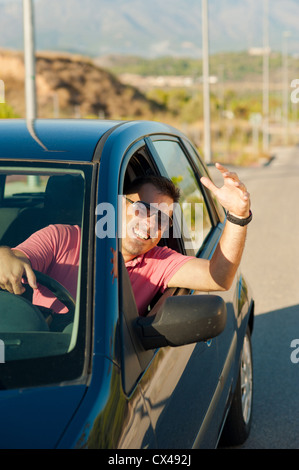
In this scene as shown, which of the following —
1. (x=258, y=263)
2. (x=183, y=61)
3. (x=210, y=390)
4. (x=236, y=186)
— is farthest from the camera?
(x=183, y=61)

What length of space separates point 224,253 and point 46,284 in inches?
28.4

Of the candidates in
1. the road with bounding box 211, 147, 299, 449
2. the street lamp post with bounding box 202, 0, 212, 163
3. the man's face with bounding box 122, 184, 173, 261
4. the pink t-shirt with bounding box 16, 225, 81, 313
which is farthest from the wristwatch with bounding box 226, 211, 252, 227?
the street lamp post with bounding box 202, 0, 212, 163

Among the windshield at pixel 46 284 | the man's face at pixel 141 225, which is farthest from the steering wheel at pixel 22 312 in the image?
the man's face at pixel 141 225

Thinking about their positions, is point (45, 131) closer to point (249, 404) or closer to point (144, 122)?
point (144, 122)

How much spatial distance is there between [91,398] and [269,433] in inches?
95.3

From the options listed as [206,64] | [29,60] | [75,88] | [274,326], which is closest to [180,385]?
[274,326]

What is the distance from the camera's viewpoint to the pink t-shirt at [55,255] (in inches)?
90.5

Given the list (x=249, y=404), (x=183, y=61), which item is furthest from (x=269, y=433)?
(x=183, y=61)

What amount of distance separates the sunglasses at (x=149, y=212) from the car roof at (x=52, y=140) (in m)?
0.29

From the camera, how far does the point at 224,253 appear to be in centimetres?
274

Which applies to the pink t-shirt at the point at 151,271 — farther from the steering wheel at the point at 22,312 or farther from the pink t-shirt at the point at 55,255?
the steering wheel at the point at 22,312

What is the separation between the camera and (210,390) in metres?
2.76

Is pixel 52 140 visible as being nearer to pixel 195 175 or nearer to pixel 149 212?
pixel 149 212

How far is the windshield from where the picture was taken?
1.94 meters
